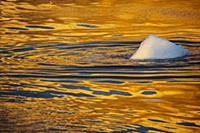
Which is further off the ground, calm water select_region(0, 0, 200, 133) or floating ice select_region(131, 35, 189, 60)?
floating ice select_region(131, 35, 189, 60)

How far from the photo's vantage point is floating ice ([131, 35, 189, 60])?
10.9 meters

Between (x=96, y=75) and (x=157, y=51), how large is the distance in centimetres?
160

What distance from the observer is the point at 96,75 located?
9.73 metres

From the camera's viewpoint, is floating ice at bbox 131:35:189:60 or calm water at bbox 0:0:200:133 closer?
calm water at bbox 0:0:200:133

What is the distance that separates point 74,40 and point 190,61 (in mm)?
2767

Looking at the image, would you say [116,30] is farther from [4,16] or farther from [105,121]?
[105,121]

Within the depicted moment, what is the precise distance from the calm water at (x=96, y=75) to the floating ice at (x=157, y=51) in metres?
0.19

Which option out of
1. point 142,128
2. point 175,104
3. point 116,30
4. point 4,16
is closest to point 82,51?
point 116,30

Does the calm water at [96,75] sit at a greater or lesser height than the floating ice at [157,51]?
lesser

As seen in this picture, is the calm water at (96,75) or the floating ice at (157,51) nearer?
the calm water at (96,75)

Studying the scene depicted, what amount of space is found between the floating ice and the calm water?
19 cm

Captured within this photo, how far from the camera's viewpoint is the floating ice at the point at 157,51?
35.9 feet

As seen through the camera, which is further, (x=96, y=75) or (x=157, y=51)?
(x=157, y=51)

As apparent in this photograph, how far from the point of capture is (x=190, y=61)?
10.6m
